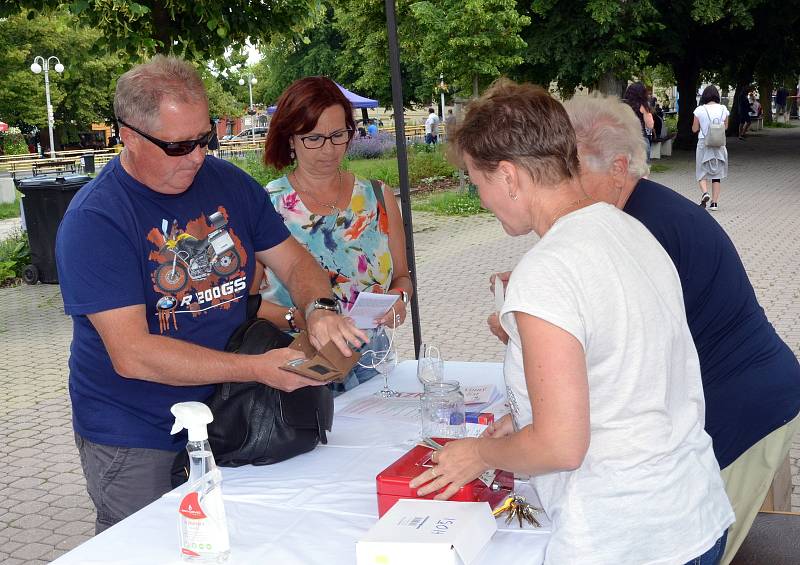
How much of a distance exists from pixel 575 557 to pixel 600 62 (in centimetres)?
2059

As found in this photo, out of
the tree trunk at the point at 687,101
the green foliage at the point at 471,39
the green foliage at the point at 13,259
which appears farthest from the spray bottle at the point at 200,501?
the tree trunk at the point at 687,101

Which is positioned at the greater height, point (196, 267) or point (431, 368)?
point (196, 267)

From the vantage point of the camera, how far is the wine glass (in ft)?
9.40

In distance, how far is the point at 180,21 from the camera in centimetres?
627

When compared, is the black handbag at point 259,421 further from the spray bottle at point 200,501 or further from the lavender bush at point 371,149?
the lavender bush at point 371,149

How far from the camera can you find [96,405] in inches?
90.2

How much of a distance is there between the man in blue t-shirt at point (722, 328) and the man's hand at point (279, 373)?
2.83 ft

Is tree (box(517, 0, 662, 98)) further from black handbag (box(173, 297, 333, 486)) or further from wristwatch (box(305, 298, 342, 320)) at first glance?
black handbag (box(173, 297, 333, 486))

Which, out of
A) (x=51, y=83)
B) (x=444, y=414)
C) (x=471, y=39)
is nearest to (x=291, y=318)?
(x=444, y=414)

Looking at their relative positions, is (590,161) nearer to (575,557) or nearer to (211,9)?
(575,557)

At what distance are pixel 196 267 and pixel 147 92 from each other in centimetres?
47

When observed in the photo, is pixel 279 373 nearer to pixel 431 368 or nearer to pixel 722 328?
pixel 431 368

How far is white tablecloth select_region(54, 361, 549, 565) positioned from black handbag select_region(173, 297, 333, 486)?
52 mm

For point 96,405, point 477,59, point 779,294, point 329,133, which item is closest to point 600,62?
point 477,59
